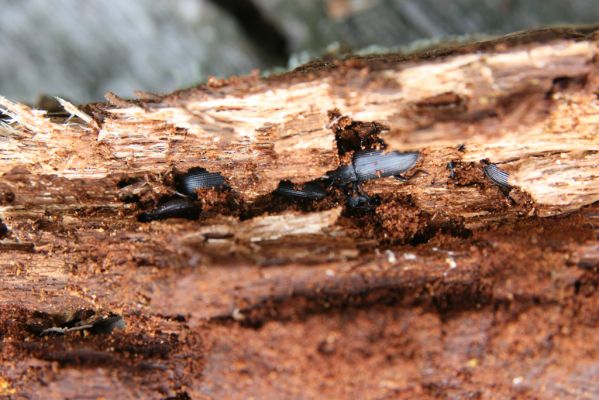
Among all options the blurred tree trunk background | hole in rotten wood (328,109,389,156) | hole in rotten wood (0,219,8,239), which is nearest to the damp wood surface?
hole in rotten wood (328,109,389,156)

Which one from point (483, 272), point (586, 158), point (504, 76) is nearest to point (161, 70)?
point (504, 76)

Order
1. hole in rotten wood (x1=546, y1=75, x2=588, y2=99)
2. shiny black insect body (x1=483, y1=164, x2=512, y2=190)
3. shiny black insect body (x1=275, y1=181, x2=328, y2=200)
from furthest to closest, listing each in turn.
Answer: shiny black insect body (x1=275, y1=181, x2=328, y2=200)
shiny black insect body (x1=483, y1=164, x2=512, y2=190)
hole in rotten wood (x1=546, y1=75, x2=588, y2=99)

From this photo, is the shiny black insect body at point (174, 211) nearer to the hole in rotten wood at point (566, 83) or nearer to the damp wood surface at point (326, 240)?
the damp wood surface at point (326, 240)

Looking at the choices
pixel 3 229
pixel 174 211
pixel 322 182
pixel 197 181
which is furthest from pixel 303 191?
pixel 3 229

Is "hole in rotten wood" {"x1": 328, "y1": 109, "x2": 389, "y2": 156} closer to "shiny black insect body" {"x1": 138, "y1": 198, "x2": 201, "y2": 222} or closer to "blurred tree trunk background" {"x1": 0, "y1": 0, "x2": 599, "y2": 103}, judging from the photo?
"blurred tree trunk background" {"x1": 0, "y1": 0, "x2": 599, "y2": 103}

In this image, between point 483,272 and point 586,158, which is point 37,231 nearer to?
point 483,272

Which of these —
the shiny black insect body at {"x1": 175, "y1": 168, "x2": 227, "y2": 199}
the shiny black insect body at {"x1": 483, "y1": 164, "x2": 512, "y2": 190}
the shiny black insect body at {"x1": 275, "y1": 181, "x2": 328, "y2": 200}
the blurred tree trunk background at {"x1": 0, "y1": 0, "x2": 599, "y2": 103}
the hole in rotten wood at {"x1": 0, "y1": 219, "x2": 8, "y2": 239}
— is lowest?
the hole in rotten wood at {"x1": 0, "y1": 219, "x2": 8, "y2": 239}
